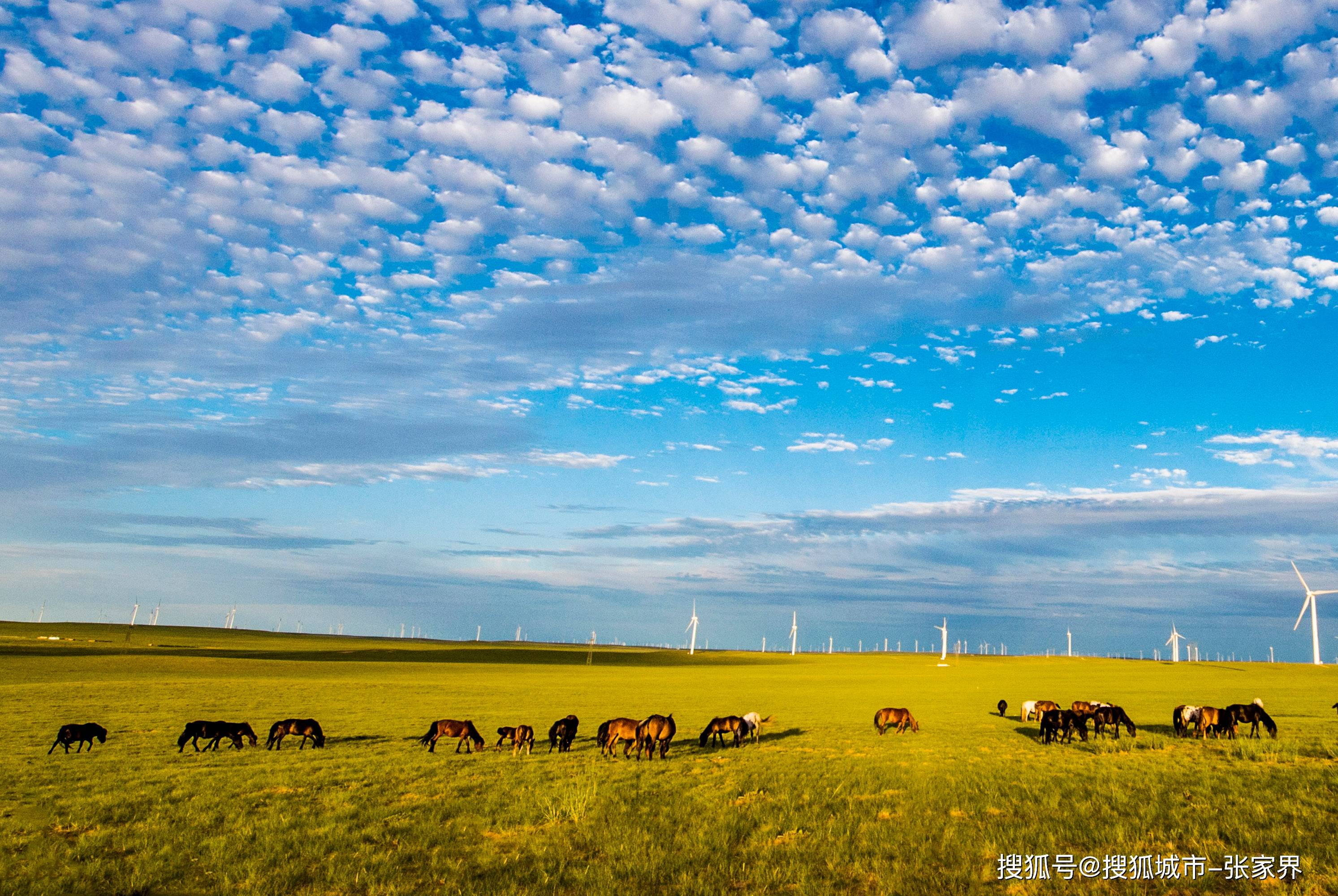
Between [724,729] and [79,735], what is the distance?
2314 cm

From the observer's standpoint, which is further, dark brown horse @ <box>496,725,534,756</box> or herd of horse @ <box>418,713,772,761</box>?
dark brown horse @ <box>496,725,534,756</box>

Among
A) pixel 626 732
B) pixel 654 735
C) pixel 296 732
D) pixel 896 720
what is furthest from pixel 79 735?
pixel 896 720

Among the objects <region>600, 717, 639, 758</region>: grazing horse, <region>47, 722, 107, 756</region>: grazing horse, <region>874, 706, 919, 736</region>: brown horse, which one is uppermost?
<region>600, 717, 639, 758</region>: grazing horse

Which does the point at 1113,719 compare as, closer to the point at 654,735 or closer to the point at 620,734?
the point at 654,735

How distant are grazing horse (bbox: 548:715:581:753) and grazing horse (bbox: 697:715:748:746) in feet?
16.3

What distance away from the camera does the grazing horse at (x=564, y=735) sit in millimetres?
27219

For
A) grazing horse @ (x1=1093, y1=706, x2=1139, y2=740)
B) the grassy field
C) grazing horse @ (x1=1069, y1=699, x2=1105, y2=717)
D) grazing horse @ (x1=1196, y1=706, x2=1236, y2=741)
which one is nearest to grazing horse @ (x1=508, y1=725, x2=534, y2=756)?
the grassy field

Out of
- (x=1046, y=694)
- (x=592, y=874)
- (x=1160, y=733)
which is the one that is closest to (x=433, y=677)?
(x=1046, y=694)

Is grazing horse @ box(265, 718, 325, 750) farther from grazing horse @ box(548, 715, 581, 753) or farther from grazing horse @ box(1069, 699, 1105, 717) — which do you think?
grazing horse @ box(1069, 699, 1105, 717)

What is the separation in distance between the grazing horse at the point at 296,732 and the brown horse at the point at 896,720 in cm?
2367

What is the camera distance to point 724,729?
28922mm

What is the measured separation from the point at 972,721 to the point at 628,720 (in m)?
23.7

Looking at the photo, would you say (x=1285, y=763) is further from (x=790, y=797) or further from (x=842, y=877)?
(x=842, y=877)

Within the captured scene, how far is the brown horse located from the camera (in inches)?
1330
